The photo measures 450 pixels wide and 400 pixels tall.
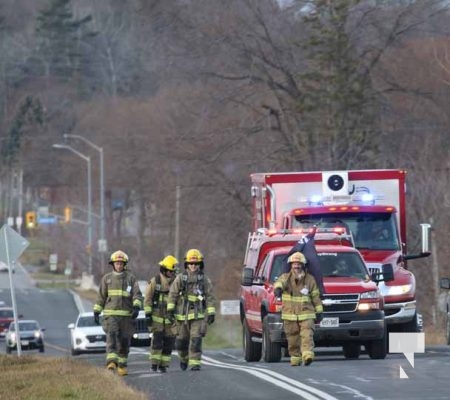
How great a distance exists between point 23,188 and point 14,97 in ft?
34.8

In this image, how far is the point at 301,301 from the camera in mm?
21047

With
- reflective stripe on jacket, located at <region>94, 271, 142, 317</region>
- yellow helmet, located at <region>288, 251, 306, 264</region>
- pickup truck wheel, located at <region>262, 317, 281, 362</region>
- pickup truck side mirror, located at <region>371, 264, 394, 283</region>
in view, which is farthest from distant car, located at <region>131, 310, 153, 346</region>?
yellow helmet, located at <region>288, 251, 306, 264</region>

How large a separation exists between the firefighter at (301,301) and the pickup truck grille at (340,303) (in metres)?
1.86

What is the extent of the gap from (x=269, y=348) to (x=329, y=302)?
1166 millimetres

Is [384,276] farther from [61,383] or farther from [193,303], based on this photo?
[61,383]

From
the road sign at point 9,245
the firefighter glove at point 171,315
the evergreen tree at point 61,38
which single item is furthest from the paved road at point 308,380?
the evergreen tree at point 61,38

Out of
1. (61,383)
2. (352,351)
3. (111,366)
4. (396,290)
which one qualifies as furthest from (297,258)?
(396,290)

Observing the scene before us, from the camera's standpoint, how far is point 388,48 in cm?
5025

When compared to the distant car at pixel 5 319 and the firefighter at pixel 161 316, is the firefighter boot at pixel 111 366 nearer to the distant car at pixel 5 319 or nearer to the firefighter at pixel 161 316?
the firefighter at pixel 161 316

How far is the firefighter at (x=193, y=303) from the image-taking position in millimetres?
21281

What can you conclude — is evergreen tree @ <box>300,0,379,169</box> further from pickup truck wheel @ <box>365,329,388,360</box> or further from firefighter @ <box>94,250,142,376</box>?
firefighter @ <box>94,250,142,376</box>

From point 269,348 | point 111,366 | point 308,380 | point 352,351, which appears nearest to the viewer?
point 308,380

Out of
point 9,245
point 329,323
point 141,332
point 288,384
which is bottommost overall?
point 288,384

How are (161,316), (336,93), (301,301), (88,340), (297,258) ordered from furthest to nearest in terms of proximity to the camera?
(336,93), (88,340), (161,316), (301,301), (297,258)
